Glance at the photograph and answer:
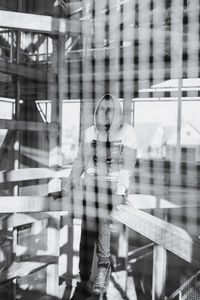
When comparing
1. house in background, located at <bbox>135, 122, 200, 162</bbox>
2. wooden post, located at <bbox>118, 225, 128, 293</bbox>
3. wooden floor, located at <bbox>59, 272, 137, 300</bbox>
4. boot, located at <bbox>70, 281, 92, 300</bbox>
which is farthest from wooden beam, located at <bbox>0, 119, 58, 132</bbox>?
house in background, located at <bbox>135, 122, 200, 162</bbox>

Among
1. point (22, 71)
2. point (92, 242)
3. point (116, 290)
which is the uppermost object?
point (22, 71)

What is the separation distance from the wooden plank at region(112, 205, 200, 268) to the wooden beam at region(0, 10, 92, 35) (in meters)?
0.59

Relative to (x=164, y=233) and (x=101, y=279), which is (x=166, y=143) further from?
(x=164, y=233)

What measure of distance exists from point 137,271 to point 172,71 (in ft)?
7.30

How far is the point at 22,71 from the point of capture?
4.56ft

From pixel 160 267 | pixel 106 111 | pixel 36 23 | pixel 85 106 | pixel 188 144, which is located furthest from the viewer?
pixel 188 144

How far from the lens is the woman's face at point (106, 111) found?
0.82 m

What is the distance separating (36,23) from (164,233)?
735mm

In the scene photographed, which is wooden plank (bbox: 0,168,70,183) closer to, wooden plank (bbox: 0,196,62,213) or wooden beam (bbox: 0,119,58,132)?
wooden beam (bbox: 0,119,58,132)

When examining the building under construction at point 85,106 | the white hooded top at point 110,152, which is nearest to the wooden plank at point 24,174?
the building under construction at point 85,106

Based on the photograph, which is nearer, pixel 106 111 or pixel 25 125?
pixel 106 111

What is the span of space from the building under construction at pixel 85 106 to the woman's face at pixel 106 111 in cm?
22

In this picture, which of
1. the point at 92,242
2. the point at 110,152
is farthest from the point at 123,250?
the point at 110,152

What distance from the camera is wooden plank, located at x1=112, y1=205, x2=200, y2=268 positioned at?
0.49 metres
